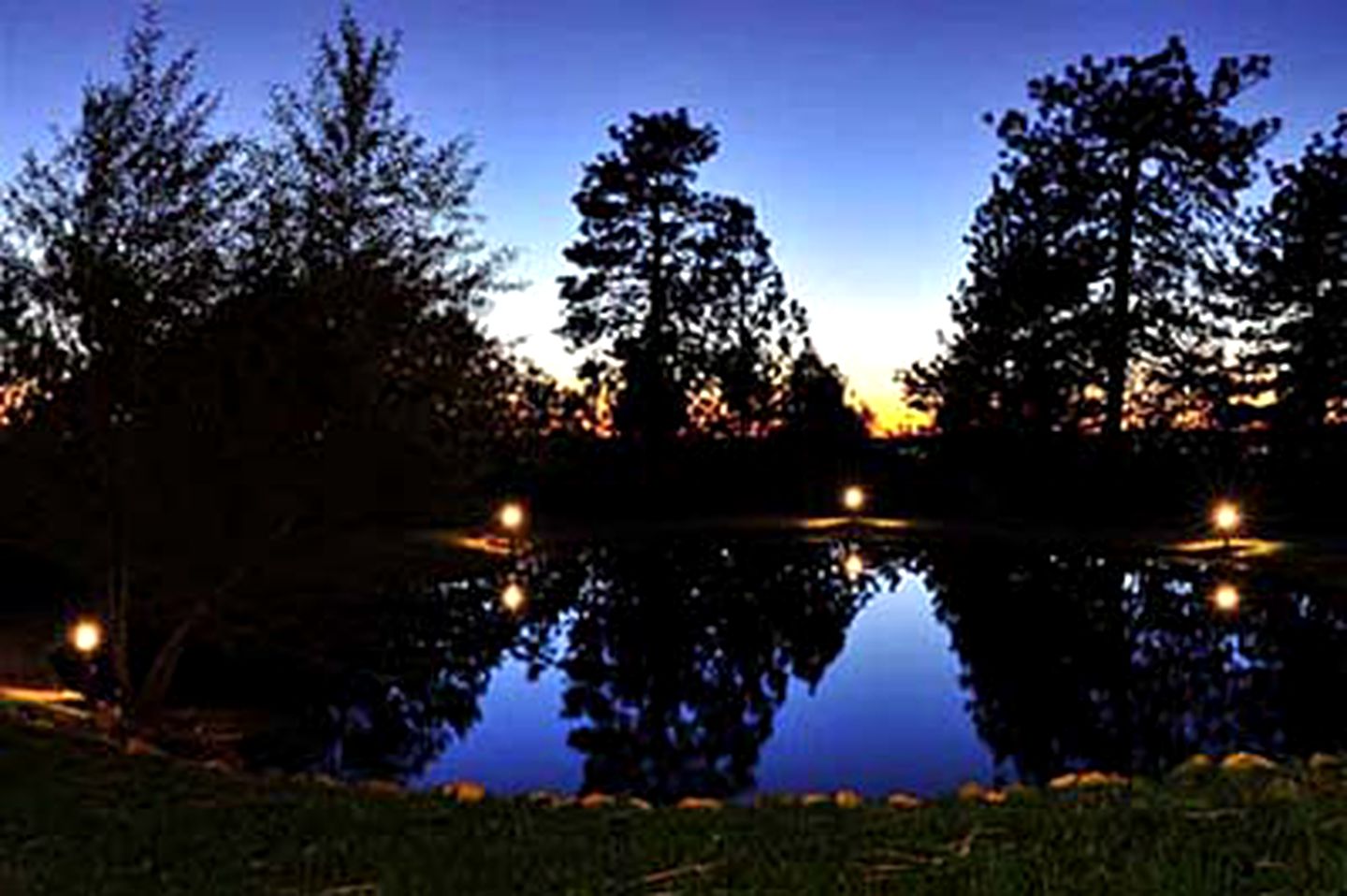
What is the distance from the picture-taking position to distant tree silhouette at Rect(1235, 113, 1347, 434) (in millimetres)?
43531

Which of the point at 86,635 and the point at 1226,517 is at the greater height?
the point at 1226,517

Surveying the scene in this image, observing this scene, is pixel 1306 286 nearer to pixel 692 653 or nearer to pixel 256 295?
pixel 692 653

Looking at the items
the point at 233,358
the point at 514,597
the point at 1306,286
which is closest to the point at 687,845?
the point at 233,358

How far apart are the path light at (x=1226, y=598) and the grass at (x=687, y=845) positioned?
2009cm

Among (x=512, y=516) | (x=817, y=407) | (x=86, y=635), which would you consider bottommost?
(x=86, y=635)

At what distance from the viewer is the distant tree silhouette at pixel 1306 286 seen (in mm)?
43531

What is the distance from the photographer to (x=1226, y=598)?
30.0m

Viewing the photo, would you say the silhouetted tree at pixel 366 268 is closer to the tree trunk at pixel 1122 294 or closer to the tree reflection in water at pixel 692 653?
the tree reflection in water at pixel 692 653

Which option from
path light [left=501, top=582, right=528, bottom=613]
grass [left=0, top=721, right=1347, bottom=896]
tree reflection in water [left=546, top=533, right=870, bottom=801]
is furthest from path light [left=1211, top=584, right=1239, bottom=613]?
grass [left=0, top=721, right=1347, bottom=896]

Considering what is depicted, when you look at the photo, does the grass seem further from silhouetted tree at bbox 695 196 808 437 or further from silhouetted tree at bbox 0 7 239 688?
silhouetted tree at bbox 695 196 808 437

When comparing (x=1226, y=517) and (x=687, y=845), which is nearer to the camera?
(x=687, y=845)

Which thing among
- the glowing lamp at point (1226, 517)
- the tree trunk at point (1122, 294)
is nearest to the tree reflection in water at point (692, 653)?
the glowing lamp at point (1226, 517)

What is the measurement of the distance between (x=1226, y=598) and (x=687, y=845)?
25.8 meters

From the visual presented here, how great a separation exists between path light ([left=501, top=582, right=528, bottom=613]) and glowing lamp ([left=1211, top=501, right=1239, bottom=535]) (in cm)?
1973
